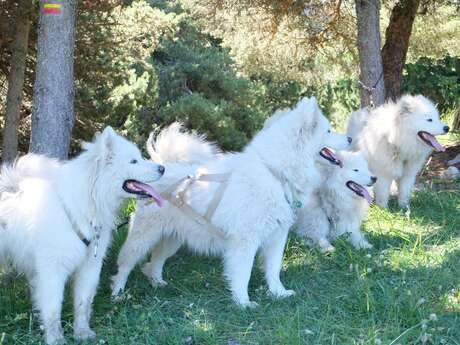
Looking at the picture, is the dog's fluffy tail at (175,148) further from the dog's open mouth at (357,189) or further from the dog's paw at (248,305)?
the dog's open mouth at (357,189)

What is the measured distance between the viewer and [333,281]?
475 cm

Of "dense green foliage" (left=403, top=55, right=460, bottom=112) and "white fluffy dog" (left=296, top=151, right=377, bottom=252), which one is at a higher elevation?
"dense green foliage" (left=403, top=55, right=460, bottom=112)

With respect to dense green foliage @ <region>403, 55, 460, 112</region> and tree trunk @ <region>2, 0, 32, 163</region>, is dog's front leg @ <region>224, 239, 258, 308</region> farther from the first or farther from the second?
dense green foliage @ <region>403, 55, 460, 112</region>

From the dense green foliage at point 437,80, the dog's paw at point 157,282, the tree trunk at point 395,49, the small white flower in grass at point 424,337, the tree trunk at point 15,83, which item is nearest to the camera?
the small white flower in grass at point 424,337

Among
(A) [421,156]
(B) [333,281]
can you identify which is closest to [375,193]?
(A) [421,156]

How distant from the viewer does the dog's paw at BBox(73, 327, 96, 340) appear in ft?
12.4

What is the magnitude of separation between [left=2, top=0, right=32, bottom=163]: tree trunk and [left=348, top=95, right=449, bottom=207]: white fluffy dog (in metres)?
4.55

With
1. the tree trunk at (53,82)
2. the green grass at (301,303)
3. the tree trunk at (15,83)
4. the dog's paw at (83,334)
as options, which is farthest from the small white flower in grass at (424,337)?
the tree trunk at (15,83)

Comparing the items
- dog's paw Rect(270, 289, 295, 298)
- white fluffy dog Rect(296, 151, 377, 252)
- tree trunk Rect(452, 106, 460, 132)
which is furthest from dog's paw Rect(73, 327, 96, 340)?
tree trunk Rect(452, 106, 460, 132)

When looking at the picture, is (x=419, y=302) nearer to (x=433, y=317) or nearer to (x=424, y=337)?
(x=433, y=317)

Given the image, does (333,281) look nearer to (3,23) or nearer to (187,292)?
(187,292)

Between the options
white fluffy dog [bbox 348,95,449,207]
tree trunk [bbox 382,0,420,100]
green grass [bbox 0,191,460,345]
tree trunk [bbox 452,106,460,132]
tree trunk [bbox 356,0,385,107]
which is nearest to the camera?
green grass [bbox 0,191,460,345]

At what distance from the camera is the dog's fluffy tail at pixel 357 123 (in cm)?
760

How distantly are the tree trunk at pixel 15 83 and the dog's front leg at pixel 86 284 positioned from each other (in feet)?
14.3
